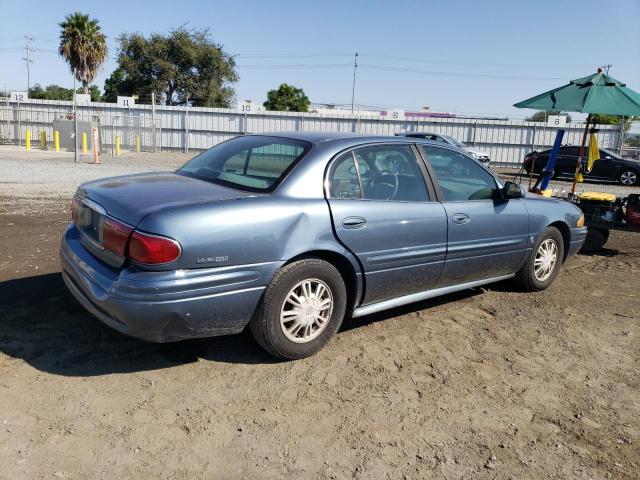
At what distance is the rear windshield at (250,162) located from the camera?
3.65 m

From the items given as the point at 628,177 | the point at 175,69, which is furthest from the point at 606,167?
the point at 175,69

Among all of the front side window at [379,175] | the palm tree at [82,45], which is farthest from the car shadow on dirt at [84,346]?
the palm tree at [82,45]

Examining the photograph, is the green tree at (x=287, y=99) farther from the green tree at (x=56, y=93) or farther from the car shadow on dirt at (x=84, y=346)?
the car shadow on dirt at (x=84, y=346)

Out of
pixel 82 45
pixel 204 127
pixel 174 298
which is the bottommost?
pixel 174 298

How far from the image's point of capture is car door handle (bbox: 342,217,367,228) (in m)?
3.61

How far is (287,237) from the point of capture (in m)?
3.34

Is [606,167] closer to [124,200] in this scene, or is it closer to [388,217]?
[388,217]

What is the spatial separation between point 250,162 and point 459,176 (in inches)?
69.7

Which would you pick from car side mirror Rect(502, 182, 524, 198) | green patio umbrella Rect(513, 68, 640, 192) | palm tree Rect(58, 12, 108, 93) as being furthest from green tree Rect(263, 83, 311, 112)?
car side mirror Rect(502, 182, 524, 198)

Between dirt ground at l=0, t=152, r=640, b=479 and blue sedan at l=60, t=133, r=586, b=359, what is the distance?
0.34 m

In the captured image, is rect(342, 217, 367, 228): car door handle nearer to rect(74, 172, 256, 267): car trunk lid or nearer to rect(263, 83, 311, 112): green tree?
rect(74, 172, 256, 267): car trunk lid

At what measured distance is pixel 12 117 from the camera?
29.1 metres

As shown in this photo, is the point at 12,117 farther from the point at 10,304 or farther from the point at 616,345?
the point at 616,345

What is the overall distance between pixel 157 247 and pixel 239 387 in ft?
3.19
